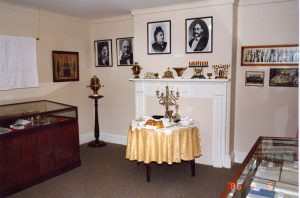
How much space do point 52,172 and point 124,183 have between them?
3.63 feet

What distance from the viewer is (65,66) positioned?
5.18 metres

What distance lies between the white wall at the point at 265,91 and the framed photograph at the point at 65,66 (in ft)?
10.2

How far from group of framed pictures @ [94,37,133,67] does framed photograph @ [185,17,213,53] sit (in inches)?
51.9

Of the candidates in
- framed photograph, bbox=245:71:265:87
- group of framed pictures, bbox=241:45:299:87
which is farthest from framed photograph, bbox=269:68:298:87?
framed photograph, bbox=245:71:265:87

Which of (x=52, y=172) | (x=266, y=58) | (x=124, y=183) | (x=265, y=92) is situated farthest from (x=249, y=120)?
(x=52, y=172)

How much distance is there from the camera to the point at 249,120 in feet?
14.2

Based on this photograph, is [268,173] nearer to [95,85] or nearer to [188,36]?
[188,36]

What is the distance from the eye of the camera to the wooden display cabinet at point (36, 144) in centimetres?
344

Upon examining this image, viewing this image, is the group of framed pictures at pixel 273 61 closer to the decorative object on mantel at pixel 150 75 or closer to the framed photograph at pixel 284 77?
the framed photograph at pixel 284 77

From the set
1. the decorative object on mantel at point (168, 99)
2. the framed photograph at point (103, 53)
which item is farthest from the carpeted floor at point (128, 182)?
the framed photograph at point (103, 53)

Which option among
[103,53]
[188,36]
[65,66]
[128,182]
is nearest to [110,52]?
[103,53]

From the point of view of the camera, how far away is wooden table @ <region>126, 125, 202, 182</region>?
11.9 ft

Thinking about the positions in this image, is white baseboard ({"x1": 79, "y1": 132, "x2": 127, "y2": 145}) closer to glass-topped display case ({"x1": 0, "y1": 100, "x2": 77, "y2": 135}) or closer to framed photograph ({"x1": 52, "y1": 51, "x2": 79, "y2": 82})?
framed photograph ({"x1": 52, "y1": 51, "x2": 79, "y2": 82})

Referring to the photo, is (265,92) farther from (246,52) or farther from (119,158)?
(119,158)
